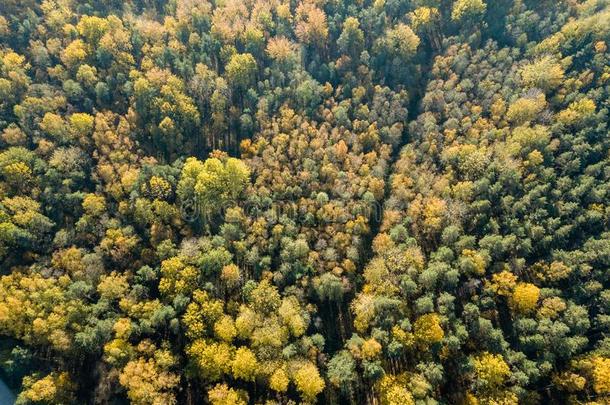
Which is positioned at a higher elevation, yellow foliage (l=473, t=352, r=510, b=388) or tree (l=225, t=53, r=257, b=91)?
tree (l=225, t=53, r=257, b=91)

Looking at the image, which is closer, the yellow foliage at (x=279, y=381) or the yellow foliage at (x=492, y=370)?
the yellow foliage at (x=492, y=370)

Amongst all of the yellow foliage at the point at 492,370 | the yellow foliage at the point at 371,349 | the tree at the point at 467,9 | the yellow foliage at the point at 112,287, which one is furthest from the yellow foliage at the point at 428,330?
the tree at the point at 467,9

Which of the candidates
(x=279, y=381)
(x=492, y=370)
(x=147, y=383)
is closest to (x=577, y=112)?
(x=492, y=370)

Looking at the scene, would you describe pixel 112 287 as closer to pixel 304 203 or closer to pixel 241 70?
pixel 304 203

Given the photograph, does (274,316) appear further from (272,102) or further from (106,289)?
(272,102)

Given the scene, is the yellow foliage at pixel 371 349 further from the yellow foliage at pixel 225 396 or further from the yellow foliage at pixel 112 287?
the yellow foliage at pixel 112 287

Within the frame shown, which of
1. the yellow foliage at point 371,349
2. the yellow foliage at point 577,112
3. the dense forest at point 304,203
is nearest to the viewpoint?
the yellow foliage at point 371,349

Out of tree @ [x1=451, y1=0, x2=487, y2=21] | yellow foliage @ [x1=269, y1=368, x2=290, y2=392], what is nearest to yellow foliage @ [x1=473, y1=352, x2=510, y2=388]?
yellow foliage @ [x1=269, y1=368, x2=290, y2=392]

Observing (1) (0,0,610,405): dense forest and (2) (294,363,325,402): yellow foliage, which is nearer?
(2) (294,363,325,402): yellow foliage

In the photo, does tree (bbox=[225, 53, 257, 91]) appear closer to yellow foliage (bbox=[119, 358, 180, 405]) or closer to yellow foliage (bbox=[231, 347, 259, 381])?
yellow foliage (bbox=[231, 347, 259, 381])
